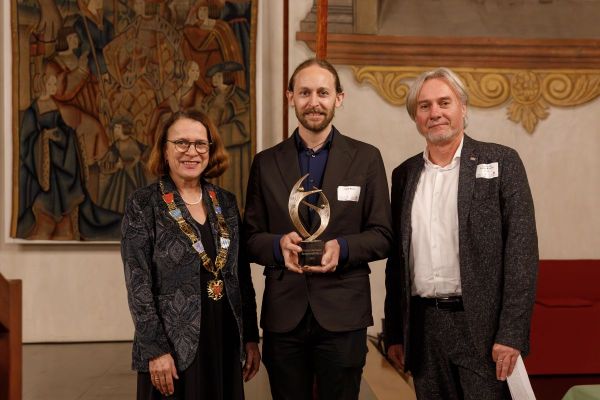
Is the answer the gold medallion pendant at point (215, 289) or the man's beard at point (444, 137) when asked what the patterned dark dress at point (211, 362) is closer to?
the gold medallion pendant at point (215, 289)

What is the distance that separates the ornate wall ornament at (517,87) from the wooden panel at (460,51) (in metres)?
0.07

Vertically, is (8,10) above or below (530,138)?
above

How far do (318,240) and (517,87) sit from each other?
15.9 ft

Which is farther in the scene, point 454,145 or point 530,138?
point 530,138

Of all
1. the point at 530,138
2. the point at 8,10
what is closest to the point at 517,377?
the point at 530,138

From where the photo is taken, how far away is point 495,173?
8.73 ft

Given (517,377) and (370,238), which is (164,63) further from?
(517,377)

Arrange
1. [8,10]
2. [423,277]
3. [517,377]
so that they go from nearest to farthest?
[517,377], [423,277], [8,10]

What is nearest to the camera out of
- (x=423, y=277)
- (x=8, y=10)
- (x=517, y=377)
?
(x=517, y=377)

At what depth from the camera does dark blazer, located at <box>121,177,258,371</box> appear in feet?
8.43

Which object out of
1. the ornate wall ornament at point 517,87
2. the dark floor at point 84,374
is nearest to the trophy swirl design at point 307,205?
the dark floor at point 84,374

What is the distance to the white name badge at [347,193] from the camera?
9.00 ft

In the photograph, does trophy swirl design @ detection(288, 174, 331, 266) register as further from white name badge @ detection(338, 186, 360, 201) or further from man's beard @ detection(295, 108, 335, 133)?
man's beard @ detection(295, 108, 335, 133)

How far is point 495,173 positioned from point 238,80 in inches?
172
